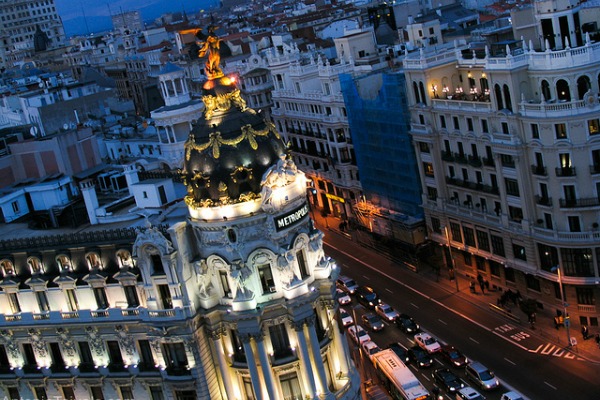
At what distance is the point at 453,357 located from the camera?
294ft

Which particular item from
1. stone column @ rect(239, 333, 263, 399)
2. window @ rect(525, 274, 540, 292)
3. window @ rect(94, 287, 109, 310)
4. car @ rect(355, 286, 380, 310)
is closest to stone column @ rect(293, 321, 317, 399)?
stone column @ rect(239, 333, 263, 399)

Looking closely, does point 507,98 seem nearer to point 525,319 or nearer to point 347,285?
point 525,319

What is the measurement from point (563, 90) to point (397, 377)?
114ft

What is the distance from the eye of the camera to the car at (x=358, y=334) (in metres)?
95.6

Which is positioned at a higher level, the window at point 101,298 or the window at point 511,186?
the window at point 101,298

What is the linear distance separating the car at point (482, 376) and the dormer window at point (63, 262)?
3925 cm

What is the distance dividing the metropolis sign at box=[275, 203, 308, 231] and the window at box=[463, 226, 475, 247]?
44.5 m

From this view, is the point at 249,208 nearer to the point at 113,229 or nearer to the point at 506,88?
the point at 113,229

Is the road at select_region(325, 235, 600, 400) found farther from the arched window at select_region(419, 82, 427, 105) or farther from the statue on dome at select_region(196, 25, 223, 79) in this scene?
the statue on dome at select_region(196, 25, 223, 79)

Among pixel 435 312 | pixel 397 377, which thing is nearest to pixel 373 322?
pixel 435 312

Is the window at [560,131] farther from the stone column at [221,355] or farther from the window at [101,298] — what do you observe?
the window at [101,298]

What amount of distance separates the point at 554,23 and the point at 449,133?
20.2 meters

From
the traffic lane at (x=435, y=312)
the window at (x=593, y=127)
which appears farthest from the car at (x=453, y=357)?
the window at (x=593, y=127)

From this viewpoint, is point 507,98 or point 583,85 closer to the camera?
point 583,85
